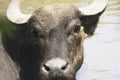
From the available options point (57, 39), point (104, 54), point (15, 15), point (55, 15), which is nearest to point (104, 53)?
point (104, 54)

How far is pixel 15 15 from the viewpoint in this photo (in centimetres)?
795

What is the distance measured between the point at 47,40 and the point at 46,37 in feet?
0.19

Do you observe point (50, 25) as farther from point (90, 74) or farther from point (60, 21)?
point (90, 74)

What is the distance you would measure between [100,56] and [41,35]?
633 cm

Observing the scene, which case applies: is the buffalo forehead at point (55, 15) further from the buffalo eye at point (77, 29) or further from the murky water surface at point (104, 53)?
the murky water surface at point (104, 53)

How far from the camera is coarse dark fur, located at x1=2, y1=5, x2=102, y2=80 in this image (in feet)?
24.2

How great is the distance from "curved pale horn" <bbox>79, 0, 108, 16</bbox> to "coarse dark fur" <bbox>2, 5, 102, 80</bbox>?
0.23 ft

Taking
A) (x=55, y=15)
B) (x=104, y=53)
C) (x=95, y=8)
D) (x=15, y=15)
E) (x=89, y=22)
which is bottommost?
(x=104, y=53)

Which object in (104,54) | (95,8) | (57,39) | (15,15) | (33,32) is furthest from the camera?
(104,54)

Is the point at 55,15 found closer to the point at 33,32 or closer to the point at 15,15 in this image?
the point at 33,32

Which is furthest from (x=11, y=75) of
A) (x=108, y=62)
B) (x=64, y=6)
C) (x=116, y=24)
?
(x=116, y=24)

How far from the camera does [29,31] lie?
25.5ft

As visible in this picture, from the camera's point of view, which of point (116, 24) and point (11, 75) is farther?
point (116, 24)

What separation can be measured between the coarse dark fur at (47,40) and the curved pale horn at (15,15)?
0.24 ft
